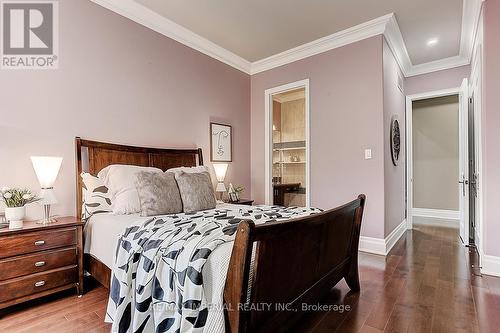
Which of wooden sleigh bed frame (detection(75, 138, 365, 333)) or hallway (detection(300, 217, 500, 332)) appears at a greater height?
wooden sleigh bed frame (detection(75, 138, 365, 333))

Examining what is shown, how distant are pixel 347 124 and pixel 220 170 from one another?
194 centimetres

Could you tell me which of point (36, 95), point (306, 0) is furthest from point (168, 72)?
point (306, 0)

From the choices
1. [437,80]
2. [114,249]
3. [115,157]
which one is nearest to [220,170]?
[115,157]

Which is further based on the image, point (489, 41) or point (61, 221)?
point (489, 41)

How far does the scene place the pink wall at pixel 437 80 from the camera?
454cm

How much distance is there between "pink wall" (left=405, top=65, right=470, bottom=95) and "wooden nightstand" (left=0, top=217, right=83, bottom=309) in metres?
5.59

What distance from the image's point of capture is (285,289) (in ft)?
5.06

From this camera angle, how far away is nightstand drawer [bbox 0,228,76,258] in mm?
1930

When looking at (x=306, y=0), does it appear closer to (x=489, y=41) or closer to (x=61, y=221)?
(x=489, y=41)

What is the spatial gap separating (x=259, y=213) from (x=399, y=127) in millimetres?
3293

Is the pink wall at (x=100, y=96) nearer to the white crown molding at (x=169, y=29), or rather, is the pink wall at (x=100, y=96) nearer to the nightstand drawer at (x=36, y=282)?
the white crown molding at (x=169, y=29)

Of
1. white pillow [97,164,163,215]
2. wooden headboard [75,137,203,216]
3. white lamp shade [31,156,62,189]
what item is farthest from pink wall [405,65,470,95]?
white lamp shade [31,156,62,189]

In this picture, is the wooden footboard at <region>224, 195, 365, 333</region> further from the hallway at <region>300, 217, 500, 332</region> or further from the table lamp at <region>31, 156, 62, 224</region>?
the table lamp at <region>31, 156, 62, 224</region>

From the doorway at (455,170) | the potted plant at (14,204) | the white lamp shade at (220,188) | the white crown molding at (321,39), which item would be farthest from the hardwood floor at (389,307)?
the white crown molding at (321,39)
